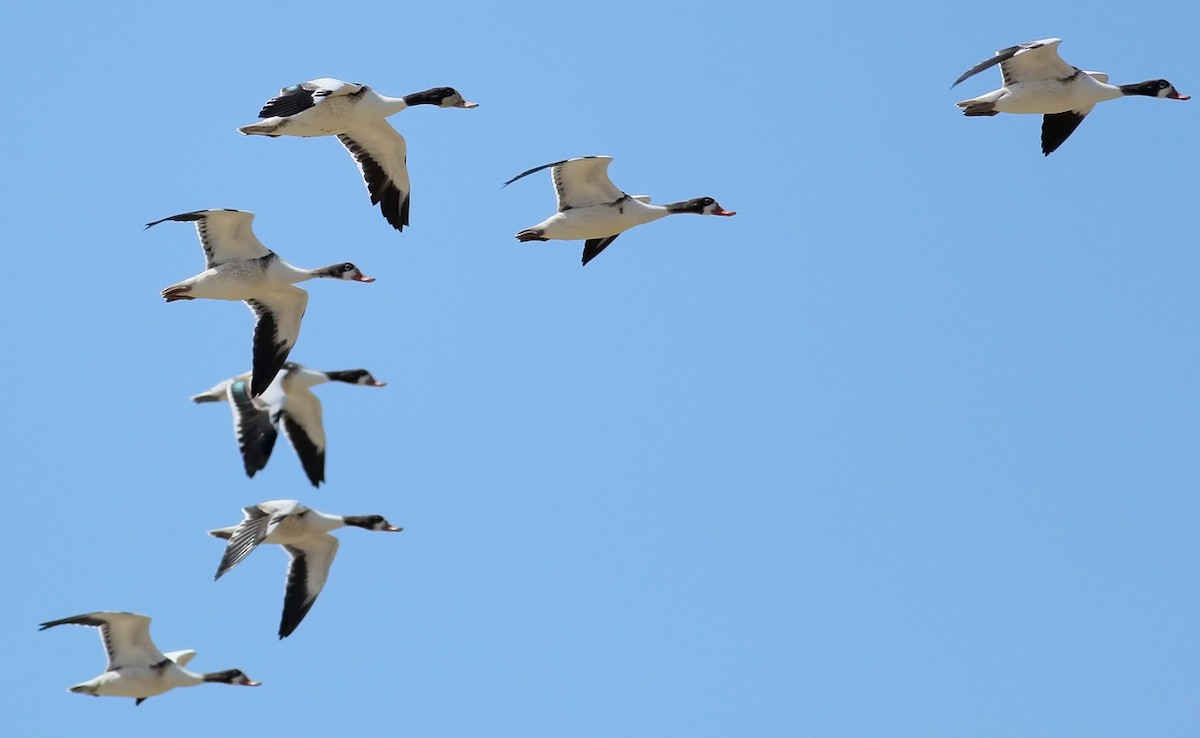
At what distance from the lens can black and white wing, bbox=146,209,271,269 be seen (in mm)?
18875

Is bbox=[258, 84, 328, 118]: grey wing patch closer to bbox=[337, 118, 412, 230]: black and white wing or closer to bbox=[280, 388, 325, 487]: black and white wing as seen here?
bbox=[337, 118, 412, 230]: black and white wing

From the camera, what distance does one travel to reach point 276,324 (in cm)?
1962

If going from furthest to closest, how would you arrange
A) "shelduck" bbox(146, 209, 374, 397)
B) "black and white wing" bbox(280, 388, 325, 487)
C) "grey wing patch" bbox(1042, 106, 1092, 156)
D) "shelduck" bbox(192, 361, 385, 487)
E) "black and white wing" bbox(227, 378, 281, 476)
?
"black and white wing" bbox(280, 388, 325, 487)
"grey wing patch" bbox(1042, 106, 1092, 156)
"shelduck" bbox(192, 361, 385, 487)
"black and white wing" bbox(227, 378, 281, 476)
"shelduck" bbox(146, 209, 374, 397)

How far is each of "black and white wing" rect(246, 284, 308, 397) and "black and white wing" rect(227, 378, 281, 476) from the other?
0.39 metres

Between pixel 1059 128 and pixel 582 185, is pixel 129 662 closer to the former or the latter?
pixel 582 185

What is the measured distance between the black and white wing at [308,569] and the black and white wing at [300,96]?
4465 millimetres

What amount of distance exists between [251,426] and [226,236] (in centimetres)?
198

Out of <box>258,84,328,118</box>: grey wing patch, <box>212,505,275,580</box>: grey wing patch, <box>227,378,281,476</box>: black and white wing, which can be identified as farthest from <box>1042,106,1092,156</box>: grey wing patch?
<box>212,505,275,580</box>: grey wing patch

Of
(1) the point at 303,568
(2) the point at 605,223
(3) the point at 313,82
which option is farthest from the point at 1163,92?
(1) the point at 303,568

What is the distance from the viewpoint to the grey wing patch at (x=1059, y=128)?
20.3 m

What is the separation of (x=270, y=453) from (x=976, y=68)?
25.7ft

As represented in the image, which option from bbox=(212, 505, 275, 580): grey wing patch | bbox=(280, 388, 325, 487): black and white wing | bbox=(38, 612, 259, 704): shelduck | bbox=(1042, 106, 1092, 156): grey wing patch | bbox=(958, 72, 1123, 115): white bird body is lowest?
bbox=(38, 612, 259, 704): shelduck

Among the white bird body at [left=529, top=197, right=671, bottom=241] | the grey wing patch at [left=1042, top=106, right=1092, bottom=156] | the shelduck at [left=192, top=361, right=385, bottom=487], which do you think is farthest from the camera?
the grey wing patch at [left=1042, top=106, right=1092, bottom=156]

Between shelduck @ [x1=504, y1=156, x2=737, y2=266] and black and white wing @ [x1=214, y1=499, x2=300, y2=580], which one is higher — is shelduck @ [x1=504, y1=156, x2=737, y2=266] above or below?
above
